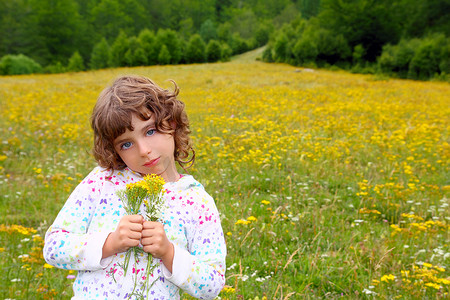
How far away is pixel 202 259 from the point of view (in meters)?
1.55

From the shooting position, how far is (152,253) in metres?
1.34

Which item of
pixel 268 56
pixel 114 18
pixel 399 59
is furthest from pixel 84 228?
pixel 114 18

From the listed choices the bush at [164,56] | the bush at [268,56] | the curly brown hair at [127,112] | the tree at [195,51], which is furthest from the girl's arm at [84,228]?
the tree at [195,51]

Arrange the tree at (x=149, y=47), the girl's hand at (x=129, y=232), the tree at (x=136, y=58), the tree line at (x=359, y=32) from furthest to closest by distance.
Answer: the tree at (x=149, y=47) → the tree at (x=136, y=58) → the tree line at (x=359, y=32) → the girl's hand at (x=129, y=232)

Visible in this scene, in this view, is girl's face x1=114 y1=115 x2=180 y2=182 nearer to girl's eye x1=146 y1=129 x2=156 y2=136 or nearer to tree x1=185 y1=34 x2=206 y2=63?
girl's eye x1=146 y1=129 x2=156 y2=136

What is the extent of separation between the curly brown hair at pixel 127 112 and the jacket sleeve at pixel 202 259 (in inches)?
13.6

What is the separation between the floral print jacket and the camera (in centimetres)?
145

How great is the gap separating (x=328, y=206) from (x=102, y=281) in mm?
2797

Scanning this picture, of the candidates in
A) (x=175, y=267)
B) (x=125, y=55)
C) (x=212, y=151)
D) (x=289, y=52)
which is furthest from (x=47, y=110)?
(x=125, y=55)

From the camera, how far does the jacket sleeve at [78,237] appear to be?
1.43 metres

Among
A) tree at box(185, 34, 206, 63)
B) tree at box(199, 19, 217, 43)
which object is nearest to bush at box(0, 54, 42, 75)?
tree at box(185, 34, 206, 63)

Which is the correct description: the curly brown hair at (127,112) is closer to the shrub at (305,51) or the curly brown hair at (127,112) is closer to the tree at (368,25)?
the shrub at (305,51)

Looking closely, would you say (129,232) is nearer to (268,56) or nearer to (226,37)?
(268,56)

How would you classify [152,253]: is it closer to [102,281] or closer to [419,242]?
[102,281]
